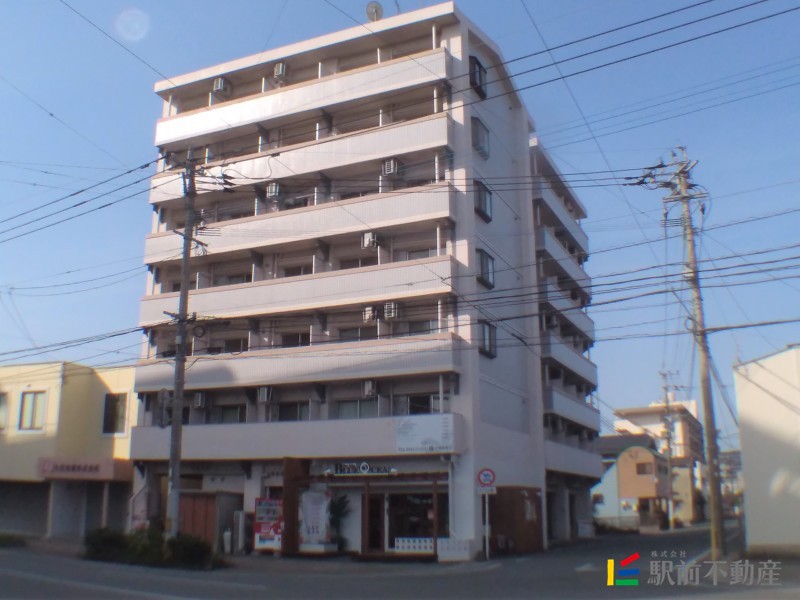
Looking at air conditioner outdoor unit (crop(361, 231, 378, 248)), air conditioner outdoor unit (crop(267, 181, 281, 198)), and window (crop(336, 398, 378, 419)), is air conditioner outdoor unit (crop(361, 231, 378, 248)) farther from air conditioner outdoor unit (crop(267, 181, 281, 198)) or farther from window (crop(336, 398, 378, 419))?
window (crop(336, 398, 378, 419))

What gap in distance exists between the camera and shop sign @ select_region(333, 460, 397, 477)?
30703 mm

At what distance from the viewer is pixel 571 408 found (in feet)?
143

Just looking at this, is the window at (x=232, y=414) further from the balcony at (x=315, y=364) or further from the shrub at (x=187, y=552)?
the shrub at (x=187, y=552)

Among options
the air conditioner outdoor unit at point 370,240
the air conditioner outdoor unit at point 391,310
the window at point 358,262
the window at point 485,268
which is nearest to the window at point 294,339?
the window at point 358,262

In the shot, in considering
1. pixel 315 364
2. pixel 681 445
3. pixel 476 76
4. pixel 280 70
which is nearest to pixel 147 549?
pixel 315 364

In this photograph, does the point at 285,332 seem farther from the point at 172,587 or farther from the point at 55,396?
the point at 172,587

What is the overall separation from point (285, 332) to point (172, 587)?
57.1ft

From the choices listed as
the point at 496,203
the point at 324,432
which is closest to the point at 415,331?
the point at 324,432

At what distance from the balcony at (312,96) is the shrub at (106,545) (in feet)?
63.0

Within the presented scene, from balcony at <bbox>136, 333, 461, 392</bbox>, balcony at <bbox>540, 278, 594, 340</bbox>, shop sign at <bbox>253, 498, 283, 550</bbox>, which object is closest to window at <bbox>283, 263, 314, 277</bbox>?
balcony at <bbox>136, 333, 461, 392</bbox>

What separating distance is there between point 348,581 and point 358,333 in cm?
1344

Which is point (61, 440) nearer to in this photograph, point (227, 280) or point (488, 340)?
point (227, 280)

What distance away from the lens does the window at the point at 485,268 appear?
33000 millimetres

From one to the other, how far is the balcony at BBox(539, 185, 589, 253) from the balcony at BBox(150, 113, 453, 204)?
35.4 ft
